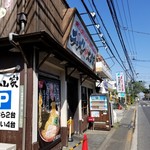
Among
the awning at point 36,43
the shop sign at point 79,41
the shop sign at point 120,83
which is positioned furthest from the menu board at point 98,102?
the shop sign at point 120,83

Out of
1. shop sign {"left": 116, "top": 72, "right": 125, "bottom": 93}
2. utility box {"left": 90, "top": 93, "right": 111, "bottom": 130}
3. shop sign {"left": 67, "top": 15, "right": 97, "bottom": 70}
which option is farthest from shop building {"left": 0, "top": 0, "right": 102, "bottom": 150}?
shop sign {"left": 116, "top": 72, "right": 125, "bottom": 93}

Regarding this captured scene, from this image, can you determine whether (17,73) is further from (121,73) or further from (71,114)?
(121,73)

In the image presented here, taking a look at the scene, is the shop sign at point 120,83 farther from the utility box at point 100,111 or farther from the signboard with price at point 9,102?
the signboard with price at point 9,102

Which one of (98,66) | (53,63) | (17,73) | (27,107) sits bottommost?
(27,107)

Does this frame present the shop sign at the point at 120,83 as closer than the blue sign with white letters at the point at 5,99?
No

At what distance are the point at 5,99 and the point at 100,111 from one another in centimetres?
813

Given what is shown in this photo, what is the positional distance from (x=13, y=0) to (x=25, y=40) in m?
1.85

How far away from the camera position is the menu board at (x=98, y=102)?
13902 mm

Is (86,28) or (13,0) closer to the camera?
(13,0)

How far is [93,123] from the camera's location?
Answer: 13.9 meters

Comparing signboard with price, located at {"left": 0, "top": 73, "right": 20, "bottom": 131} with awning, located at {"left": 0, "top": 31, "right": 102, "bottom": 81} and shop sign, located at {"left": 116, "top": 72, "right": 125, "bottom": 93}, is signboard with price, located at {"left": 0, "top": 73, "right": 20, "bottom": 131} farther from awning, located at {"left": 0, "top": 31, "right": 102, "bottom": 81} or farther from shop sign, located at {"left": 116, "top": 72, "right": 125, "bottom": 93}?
shop sign, located at {"left": 116, "top": 72, "right": 125, "bottom": 93}

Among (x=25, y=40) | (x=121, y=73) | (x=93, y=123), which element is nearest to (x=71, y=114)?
(x=93, y=123)

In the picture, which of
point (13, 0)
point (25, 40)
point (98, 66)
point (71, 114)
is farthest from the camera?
point (98, 66)

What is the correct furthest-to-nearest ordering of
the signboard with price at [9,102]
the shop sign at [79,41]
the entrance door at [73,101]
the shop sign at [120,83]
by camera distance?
1. the shop sign at [120,83]
2. the entrance door at [73,101]
3. the shop sign at [79,41]
4. the signboard with price at [9,102]
